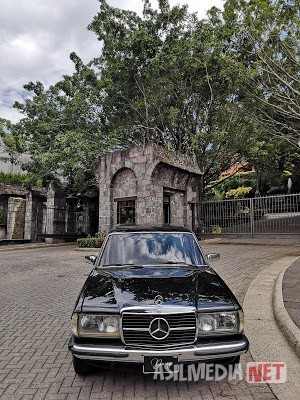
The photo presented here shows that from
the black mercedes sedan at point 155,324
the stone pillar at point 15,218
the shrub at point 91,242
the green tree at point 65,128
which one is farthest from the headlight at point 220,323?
the stone pillar at point 15,218

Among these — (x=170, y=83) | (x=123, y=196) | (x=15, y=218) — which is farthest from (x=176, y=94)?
(x=15, y=218)

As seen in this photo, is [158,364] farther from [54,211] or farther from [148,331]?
[54,211]

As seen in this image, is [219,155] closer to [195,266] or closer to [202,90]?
[202,90]

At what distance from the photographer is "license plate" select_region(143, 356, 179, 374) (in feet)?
9.27

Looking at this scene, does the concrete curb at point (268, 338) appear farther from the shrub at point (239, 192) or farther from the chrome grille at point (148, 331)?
the shrub at point (239, 192)

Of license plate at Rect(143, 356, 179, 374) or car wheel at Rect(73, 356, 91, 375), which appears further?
car wheel at Rect(73, 356, 91, 375)

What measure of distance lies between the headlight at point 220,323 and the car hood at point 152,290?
0.07 metres

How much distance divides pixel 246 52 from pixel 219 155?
8.55 meters

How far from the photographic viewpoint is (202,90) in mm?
21391

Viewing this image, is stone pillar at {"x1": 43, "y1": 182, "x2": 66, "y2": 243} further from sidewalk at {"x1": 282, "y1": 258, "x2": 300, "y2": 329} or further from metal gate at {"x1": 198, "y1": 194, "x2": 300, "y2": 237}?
sidewalk at {"x1": 282, "y1": 258, "x2": 300, "y2": 329}

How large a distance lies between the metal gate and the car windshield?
14925mm

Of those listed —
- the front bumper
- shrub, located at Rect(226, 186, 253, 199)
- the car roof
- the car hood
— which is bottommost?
the front bumper

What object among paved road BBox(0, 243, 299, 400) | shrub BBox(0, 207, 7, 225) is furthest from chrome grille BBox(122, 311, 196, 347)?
shrub BBox(0, 207, 7, 225)

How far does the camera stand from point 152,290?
329cm
